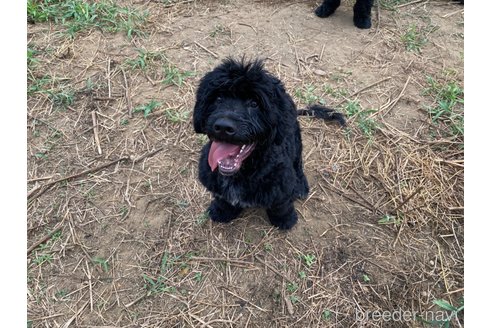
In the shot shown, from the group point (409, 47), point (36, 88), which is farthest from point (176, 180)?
point (409, 47)

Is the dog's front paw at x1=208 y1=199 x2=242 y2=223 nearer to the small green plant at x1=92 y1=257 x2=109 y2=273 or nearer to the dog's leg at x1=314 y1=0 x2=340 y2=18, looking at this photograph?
the small green plant at x1=92 y1=257 x2=109 y2=273

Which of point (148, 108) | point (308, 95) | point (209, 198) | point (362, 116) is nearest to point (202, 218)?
point (209, 198)

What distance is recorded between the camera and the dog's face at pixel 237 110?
213 centimetres

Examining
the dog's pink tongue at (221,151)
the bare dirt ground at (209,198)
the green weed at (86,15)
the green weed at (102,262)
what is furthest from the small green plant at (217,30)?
the green weed at (102,262)

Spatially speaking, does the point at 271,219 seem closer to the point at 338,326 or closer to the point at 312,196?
the point at 312,196

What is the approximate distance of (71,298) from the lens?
9.08ft

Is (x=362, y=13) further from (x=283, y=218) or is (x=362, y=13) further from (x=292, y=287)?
(x=292, y=287)

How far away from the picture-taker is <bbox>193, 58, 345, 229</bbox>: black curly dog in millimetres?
2184

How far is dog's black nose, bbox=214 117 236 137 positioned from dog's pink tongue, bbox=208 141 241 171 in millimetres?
195

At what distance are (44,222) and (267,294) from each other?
222cm

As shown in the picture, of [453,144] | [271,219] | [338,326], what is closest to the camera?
[338,326]

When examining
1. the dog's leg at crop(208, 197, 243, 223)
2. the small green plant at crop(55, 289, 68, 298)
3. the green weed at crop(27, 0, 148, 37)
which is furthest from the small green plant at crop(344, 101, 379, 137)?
the small green plant at crop(55, 289, 68, 298)

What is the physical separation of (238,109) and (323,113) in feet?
6.45

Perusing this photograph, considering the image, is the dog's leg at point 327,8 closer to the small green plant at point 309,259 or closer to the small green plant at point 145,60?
the small green plant at point 145,60
